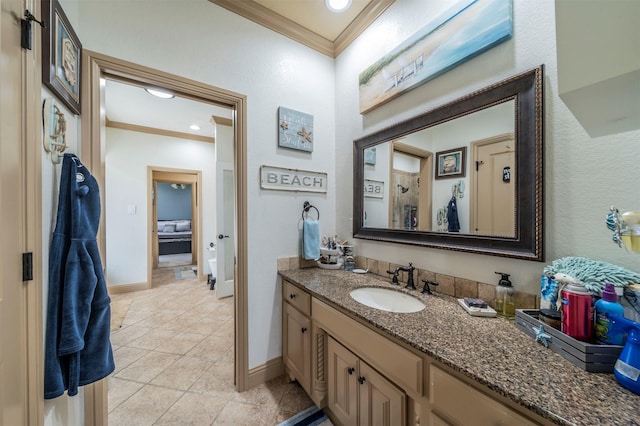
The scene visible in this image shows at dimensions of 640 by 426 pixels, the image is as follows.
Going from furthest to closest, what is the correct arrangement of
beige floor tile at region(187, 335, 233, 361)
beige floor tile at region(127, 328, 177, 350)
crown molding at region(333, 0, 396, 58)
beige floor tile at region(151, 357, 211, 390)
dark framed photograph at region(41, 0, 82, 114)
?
beige floor tile at region(127, 328, 177, 350)
beige floor tile at region(187, 335, 233, 361)
beige floor tile at region(151, 357, 211, 390)
crown molding at region(333, 0, 396, 58)
dark framed photograph at region(41, 0, 82, 114)

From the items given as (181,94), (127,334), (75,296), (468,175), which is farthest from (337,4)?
(127,334)

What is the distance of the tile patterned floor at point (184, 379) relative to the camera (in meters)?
1.47

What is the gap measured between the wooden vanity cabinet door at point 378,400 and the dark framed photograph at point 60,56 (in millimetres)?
1763

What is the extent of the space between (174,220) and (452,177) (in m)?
9.34

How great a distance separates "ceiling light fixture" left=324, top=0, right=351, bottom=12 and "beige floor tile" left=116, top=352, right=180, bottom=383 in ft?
10.1

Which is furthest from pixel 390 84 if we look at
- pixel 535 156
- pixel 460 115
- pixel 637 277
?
pixel 637 277

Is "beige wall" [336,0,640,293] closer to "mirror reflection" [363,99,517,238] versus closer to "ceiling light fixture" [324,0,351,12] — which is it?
"mirror reflection" [363,99,517,238]

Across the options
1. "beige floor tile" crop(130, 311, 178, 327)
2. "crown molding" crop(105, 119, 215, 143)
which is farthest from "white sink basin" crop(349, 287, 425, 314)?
"crown molding" crop(105, 119, 215, 143)

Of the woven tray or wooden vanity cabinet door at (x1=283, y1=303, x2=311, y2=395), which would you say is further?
wooden vanity cabinet door at (x1=283, y1=303, x2=311, y2=395)

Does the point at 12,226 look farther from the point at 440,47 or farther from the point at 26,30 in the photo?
the point at 440,47

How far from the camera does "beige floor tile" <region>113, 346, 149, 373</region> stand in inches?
77.3

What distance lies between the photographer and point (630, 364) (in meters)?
0.57

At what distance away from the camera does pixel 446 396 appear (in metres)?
0.73

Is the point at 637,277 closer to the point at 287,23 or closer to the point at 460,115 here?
the point at 460,115
